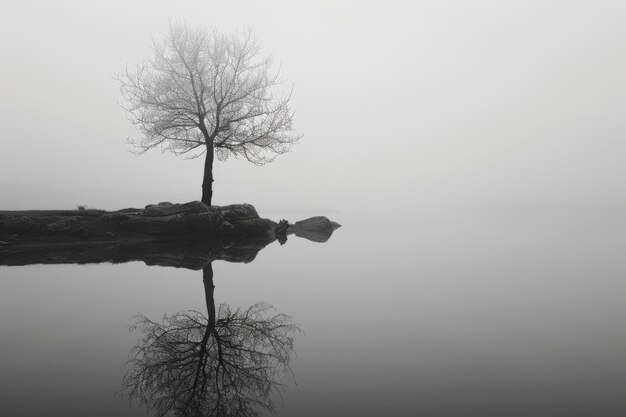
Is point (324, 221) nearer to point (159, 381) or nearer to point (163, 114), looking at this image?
point (163, 114)

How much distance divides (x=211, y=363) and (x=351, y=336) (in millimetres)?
2967

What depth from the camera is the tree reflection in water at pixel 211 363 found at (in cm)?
465

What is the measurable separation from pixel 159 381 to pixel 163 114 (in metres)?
27.6

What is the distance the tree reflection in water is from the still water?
0.08 m

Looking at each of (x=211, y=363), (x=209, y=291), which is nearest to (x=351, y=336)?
(x=211, y=363)

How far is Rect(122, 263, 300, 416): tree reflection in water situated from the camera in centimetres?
465

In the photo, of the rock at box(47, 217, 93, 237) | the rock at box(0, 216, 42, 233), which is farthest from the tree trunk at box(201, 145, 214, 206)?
the rock at box(0, 216, 42, 233)

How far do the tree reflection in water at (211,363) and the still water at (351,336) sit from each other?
8 centimetres

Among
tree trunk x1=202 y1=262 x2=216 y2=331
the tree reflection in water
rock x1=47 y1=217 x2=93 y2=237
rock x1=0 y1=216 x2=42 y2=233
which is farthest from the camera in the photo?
rock x1=47 y1=217 x2=93 y2=237

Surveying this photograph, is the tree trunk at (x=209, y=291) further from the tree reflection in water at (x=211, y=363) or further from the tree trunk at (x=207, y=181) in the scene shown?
the tree trunk at (x=207, y=181)

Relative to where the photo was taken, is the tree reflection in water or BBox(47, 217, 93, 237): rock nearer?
the tree reflection in water

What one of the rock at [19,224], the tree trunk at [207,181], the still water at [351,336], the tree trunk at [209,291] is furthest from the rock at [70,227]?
the tree trunk at [209,291]

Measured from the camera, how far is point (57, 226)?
2020cm

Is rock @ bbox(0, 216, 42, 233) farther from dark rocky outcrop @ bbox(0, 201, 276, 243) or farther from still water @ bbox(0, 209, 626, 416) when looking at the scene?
still water @ bbox(0, 209, 626, 416)
